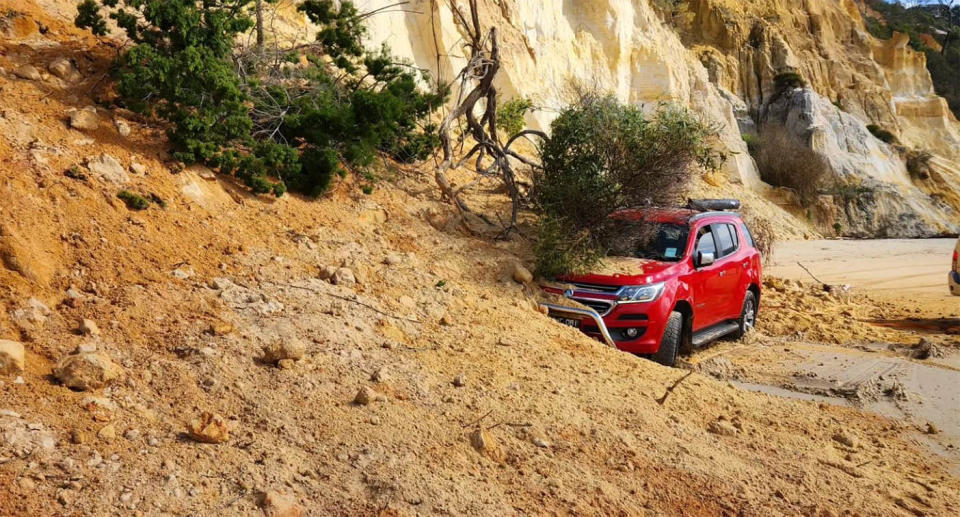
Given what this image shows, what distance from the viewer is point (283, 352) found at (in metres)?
5.25

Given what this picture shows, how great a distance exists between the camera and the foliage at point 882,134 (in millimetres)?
39719

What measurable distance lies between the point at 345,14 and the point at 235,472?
737 centimetres

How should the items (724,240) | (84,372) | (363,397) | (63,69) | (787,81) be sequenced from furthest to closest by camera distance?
(787,81), (724,240), (63,69), (363,397), (84,372)

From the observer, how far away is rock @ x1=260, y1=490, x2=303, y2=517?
3906 millimetres

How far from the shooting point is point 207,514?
381 cm

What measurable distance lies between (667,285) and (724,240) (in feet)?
6.37

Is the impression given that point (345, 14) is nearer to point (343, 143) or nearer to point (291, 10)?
point (343, 143)

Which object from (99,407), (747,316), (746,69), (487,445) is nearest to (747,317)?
(747,316)

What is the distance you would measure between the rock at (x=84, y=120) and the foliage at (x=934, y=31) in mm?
52650

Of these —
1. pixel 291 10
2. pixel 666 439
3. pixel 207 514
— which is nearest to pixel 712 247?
pixel 666 439

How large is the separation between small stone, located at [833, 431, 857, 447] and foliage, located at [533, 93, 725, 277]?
3439 millimetres

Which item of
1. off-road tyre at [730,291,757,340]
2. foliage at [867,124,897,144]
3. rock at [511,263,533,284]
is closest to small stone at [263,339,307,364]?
rock at [511,263,533,284]

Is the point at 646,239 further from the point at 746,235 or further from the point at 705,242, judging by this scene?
the point at 746,235

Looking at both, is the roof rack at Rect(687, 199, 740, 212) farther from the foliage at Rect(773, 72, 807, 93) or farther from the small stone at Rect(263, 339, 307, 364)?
the foliage at Rect(773, 72, 807, 93)
